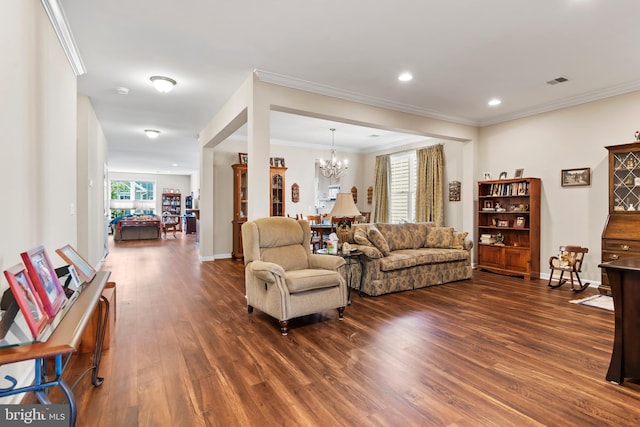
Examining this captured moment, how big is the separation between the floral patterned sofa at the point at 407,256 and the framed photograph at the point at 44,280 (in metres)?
3.30

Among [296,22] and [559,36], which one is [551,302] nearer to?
[559,36]

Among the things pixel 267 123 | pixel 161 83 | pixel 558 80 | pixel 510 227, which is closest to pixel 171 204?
pixel 161 83

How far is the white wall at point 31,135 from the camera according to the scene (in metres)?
1.87

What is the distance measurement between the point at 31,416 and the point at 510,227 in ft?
20.7

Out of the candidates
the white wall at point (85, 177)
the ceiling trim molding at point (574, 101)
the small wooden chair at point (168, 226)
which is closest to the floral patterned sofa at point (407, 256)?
the ceiling trim molding at point (574, 101)

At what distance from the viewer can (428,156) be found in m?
7.51

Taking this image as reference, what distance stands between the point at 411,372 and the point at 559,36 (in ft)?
11.3

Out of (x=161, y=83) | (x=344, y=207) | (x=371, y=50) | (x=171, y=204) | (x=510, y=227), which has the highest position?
(x=371, y=50)

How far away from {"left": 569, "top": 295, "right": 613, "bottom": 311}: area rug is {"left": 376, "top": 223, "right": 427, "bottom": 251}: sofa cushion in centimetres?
212

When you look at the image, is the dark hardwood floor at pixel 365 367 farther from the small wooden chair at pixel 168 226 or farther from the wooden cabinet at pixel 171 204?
the wooden cabinet at pixel 171 204

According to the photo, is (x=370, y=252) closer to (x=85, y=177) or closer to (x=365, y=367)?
(x=365, y=367)

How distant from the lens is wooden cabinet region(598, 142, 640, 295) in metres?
4.29

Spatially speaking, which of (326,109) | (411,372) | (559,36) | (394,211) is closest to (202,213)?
(326,109)

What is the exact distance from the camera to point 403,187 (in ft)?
27.4
